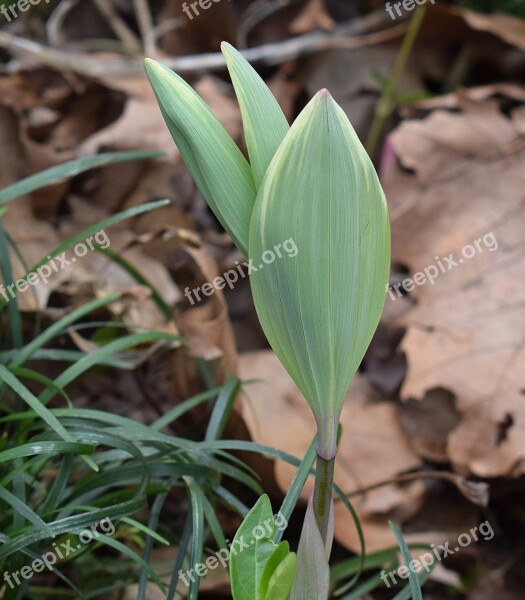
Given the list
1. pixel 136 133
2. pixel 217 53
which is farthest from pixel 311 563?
pixel 217 53

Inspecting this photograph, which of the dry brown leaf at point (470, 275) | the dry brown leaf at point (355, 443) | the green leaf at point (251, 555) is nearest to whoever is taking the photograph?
the green leaf at point (251, 555)

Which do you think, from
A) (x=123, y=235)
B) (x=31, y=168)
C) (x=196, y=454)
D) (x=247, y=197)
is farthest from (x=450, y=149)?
(x=247, y=197)

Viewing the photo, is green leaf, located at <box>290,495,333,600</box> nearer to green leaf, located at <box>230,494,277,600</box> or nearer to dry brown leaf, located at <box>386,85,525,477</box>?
green leaf, located at <box>230,494,277,600</box>

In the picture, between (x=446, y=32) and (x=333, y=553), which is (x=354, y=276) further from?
(x=446, y=32)

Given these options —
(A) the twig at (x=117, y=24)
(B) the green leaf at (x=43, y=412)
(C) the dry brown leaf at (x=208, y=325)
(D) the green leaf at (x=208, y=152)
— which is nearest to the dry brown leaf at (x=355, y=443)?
(C) the dry brown leaf at (x=208, y=325)

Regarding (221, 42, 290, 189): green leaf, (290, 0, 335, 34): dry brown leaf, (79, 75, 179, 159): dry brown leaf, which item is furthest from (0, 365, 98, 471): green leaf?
(290, 0, 335, 34): dry brown leaf

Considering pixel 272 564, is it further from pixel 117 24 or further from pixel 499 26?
pixel 117 24

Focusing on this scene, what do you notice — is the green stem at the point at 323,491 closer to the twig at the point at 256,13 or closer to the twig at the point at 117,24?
the twig at the point at 256,13
